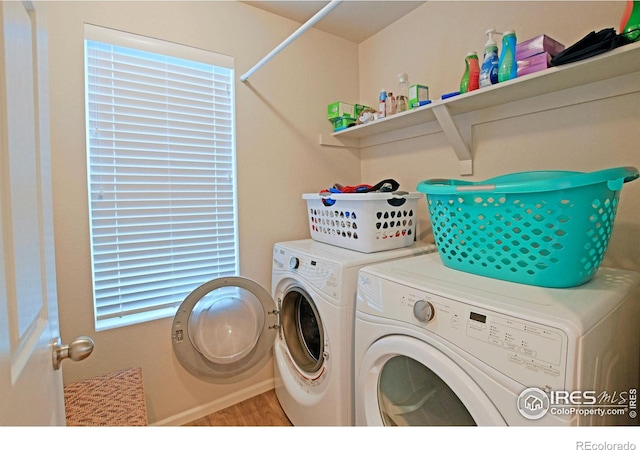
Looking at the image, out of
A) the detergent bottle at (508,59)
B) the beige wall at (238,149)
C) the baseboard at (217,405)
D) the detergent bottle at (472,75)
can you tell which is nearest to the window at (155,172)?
the beige wall at (238,149)

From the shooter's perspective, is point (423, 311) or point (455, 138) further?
point (455, 138)

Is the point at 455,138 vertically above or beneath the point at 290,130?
beneath

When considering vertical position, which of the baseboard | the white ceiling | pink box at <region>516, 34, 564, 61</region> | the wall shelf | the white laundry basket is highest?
the white ceiling

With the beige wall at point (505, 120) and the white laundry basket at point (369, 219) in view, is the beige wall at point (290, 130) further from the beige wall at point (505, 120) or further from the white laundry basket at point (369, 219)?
the white laundry basket at point (369, 219)

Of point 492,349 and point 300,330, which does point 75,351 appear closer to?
point 492,349

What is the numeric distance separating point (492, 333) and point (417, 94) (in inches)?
51.9

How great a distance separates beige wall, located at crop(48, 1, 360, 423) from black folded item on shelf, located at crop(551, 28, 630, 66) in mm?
1418

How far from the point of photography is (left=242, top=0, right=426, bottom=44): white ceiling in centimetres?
187

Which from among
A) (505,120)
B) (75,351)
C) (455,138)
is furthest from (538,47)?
(75,351)

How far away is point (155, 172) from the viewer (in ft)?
5.31

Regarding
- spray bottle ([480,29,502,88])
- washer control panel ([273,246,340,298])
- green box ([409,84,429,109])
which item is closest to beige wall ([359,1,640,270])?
green box ([409,84,429,109])

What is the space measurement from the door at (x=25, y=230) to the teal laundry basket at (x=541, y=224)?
3.65 ft

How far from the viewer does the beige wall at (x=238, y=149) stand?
141 cm

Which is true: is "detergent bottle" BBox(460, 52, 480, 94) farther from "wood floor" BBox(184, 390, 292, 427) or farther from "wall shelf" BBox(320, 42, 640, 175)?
"wood floor" BBox(184, 390, 292, 427)
